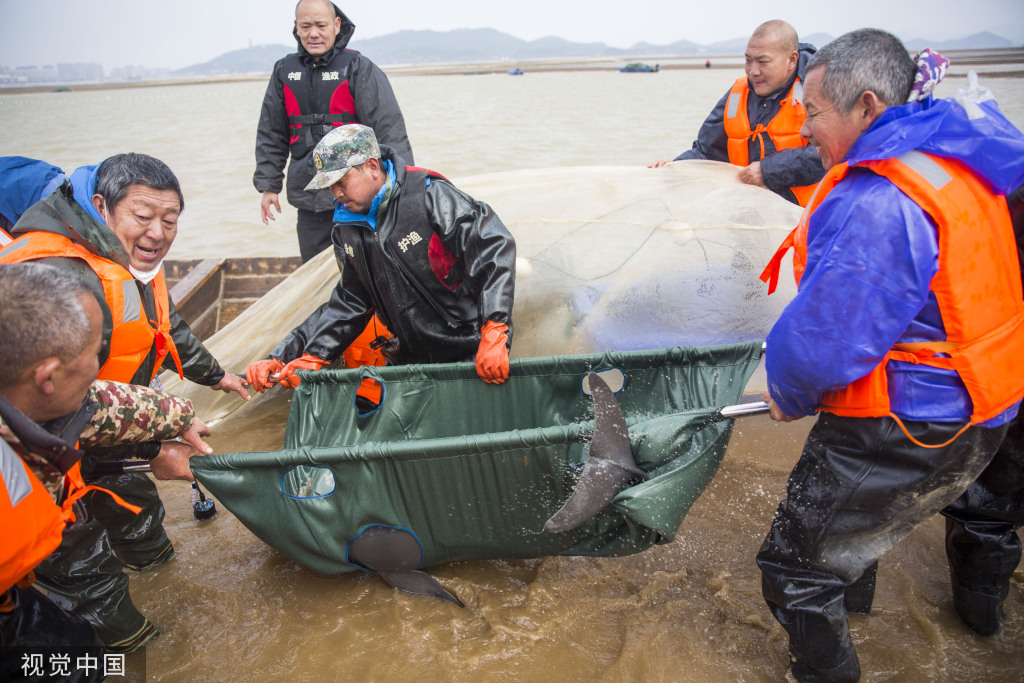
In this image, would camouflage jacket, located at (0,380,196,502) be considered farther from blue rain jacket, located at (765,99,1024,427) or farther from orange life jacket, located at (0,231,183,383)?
blue rain jacket, located at (765,99,1024,427)

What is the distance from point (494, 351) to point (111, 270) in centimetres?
133

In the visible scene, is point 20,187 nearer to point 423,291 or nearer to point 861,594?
point 423,291

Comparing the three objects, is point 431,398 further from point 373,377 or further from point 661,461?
point 661,461

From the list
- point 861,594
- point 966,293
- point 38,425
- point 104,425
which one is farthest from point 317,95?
point 861,594

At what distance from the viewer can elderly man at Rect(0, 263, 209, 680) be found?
139 centimetres

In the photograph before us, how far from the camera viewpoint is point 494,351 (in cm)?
258

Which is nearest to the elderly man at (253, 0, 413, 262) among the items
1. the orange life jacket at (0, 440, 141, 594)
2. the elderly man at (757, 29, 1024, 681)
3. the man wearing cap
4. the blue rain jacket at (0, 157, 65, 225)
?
the man wearing cap

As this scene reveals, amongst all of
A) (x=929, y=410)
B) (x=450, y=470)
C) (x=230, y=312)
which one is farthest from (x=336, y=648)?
(x=230, y=312)

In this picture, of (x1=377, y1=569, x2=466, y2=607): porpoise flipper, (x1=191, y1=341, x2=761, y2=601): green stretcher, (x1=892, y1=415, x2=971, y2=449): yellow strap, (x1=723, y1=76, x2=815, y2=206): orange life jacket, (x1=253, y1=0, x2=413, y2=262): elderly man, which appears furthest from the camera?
(x1=253, y1=0, x2=413, y2=262): elderly man

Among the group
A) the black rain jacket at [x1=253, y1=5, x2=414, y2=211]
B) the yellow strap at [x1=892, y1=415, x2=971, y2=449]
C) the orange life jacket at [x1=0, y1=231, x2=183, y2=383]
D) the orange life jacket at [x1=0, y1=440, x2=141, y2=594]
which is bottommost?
the yellow strap at [x1=892, y1=415, x2=971, y2=449]

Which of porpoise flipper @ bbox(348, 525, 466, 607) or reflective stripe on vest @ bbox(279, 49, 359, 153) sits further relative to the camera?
reflective stripe on vest @ bbox(279, 49, 359, 153)

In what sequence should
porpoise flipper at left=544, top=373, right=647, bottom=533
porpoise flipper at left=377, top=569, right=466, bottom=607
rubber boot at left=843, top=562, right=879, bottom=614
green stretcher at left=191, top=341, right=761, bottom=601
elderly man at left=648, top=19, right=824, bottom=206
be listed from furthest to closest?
elderly man at left=648, top=19, right=824, bottom=206 → porpoise flipper at left=377, top=569, right=466, bottom=607 → rubber boot at left=843, top=562, right=879, bottom=614 → green stretcher at left=191, top=341, right=761, bottom=601 → porpoise flipper at left=544, top=373, right=647, bottom=533

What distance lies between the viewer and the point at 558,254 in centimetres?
329

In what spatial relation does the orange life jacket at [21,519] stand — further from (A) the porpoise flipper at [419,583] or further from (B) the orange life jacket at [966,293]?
(B) the orange life jacket at [966,293]
